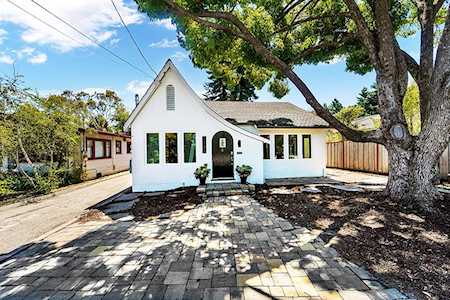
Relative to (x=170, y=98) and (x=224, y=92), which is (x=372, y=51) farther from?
(x=224, y=92)

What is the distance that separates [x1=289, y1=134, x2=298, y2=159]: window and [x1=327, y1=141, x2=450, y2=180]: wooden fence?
463 centimetres

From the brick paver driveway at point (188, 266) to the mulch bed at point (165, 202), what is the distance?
1.55 m

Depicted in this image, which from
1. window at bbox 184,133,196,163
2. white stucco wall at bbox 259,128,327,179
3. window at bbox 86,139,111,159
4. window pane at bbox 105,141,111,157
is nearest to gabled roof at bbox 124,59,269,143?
window at bbox 184,133,196,163

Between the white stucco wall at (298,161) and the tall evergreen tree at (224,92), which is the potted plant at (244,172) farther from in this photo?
the tall evergreen tree at (224,92)

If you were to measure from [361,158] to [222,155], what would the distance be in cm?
939

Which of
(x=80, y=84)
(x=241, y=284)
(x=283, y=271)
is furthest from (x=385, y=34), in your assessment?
(x=80, y=84)

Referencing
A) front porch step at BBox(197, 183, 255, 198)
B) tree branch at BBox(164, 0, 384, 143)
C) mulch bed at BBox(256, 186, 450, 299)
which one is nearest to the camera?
mulch bed at BBox(256, 186, 450, 299)

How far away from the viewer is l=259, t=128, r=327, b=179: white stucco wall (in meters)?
13.6

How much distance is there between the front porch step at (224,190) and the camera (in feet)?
31.6

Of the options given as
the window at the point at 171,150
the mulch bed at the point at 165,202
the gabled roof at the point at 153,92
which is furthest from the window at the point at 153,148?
the mulch bed at the point at 165,202

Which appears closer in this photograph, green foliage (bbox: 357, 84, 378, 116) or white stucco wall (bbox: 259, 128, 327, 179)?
white stucco wall (bbox: 259, 128, 327, 179)

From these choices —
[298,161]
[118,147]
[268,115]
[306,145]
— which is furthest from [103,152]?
[306,145]

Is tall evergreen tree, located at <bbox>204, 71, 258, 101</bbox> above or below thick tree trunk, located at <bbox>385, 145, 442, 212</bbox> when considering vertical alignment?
above

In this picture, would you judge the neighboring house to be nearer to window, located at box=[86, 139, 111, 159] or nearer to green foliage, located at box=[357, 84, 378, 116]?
window, located at box=[86, 139, 111, 159]
